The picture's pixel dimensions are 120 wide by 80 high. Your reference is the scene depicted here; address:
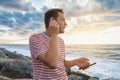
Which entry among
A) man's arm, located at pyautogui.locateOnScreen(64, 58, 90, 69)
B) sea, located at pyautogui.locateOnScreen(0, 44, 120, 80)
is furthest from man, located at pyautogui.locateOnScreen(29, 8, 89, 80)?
sea, located at pyautogui.locateOnScreen(0, 44, 120, 80)

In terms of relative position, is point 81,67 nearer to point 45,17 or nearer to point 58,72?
point 58,72

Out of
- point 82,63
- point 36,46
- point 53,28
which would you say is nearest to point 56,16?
point 53,28

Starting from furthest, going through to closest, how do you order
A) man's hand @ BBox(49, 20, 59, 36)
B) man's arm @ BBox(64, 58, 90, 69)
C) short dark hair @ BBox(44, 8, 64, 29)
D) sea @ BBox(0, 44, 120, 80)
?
sea @ BBox(0, 44, 120, 80) → man's arm @ BBox(64, 58, 90, 69) → short dark hair @ BBox(44, 8, 64, 29) → man's hand @ BBox(49, 20, 59, 36)

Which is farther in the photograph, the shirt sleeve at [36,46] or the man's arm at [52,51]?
the shirt sleeve at [36,46]

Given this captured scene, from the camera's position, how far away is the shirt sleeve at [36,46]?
3.95 m

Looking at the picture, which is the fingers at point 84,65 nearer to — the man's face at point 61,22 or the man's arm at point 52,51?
the man's face at point 61,22

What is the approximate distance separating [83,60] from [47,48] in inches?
32.6

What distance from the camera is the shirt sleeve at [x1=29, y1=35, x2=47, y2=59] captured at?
→ 3953mm

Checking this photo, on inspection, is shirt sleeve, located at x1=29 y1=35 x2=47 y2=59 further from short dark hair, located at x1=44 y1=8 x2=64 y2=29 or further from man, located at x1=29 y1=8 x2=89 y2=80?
short dark hair, located at x1=44 y1=8 x2=64 y2=29

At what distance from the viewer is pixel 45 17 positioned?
13.6ft

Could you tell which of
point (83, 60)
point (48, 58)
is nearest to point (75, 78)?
point (83, 60)

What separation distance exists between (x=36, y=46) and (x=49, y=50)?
0.95 ft

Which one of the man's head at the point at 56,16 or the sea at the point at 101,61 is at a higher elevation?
the man's head at the point at 56,16

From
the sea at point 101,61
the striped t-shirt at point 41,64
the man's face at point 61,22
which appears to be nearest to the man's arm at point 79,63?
the striped t-shirt at point 41,64
